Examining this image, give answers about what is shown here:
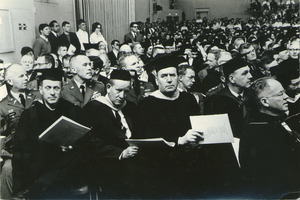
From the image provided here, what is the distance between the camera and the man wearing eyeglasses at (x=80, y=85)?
444 centimetres

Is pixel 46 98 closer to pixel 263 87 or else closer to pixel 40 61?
pixel 263 87

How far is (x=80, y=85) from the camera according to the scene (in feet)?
15.0

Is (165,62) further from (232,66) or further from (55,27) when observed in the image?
(55,27)

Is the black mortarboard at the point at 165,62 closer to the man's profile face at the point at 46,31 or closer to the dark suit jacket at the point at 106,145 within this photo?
the dark suit jacket at the point at 106,145

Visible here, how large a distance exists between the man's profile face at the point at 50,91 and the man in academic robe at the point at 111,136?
331 mm

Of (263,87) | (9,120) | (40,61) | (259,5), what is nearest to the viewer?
(263,87)

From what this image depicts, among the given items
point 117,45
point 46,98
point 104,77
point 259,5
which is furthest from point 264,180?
point 259,5

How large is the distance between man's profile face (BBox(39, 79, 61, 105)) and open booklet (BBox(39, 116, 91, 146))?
493mm

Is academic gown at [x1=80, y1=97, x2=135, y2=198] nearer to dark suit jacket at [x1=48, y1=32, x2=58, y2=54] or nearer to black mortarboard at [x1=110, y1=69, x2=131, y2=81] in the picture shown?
black mortarboard at [x1=110, y1=69, x2=131, y2=81]

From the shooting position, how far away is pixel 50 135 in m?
2.74

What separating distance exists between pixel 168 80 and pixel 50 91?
3.72 ft

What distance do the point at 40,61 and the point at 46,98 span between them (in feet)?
8.18

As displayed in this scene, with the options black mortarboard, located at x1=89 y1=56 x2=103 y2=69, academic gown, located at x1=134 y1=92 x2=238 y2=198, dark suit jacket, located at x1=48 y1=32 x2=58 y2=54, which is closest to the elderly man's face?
academic gown, located at x1=134 y1=92 x2=238 y2=198

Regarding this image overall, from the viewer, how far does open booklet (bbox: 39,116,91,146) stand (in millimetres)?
2686
